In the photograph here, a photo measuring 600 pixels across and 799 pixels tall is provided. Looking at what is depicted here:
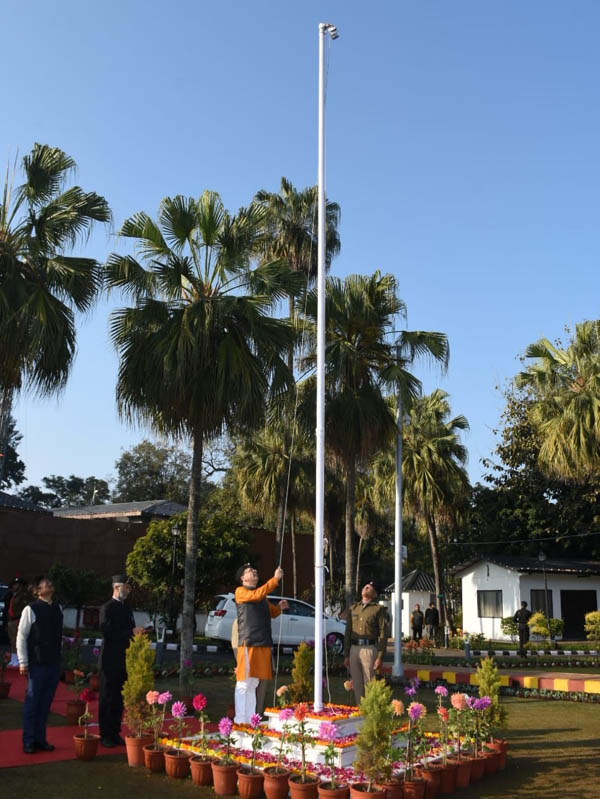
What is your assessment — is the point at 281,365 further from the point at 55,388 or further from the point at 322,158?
the point at 322,158

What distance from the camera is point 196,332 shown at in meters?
13.0

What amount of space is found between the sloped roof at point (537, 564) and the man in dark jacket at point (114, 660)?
29.6 m

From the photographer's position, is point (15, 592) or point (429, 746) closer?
point (429, 746)

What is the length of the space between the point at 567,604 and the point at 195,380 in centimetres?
2972

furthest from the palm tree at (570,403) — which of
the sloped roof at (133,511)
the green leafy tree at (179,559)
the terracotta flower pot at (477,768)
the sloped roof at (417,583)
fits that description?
the sloped roof at (417,583)

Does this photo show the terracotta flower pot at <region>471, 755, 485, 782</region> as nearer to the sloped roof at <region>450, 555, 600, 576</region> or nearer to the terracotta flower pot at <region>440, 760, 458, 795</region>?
the terracotta flower pot at <region>440, 760, 458, 795</region>

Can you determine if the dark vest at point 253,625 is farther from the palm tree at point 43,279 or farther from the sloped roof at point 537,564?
the sloped roof at point 537,564

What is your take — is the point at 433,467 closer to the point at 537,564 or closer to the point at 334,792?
the point at 537,564

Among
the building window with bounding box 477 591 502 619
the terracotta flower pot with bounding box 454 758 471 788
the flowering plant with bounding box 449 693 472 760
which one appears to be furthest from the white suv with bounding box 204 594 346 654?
the building window with bounding box 477 591 502 619

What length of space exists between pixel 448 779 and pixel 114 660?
369 centimetres

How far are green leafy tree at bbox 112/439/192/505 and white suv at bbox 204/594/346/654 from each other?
4178 centimetres

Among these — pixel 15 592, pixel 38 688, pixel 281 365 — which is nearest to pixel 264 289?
pixel 281 365

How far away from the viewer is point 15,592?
13039 millimetres

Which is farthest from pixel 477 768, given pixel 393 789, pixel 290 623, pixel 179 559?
pixel 179 559
